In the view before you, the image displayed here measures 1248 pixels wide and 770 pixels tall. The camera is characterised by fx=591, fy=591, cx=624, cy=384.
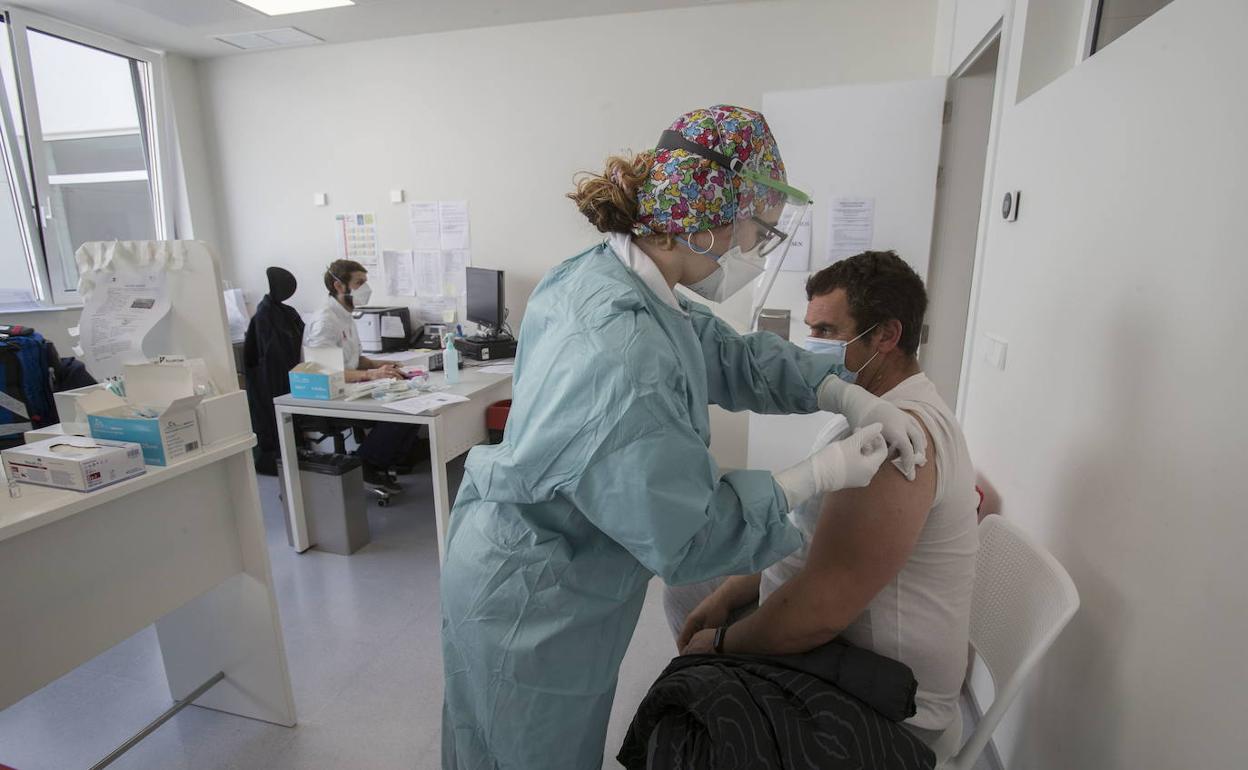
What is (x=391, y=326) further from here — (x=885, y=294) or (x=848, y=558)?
(x=848, y=558)

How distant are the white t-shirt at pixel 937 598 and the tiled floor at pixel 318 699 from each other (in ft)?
3.12

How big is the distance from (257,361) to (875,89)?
134 inches

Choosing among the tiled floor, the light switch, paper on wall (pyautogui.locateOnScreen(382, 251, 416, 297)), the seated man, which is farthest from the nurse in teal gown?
paper on wall (pyautogui.locateOnScreen(382, 251, 416, 297))

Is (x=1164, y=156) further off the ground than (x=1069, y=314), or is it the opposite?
(x=1164, y=156)

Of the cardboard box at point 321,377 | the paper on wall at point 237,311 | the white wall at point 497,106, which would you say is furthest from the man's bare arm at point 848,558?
the paper on wall at point 237,311

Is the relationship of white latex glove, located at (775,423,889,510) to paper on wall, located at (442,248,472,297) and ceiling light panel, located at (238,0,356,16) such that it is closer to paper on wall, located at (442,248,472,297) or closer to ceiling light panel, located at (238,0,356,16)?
paper on wall, located at (442,248,472,297)

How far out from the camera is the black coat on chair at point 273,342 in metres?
3.14

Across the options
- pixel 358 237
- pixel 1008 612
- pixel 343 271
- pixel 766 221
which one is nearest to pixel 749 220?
pixel 766 221

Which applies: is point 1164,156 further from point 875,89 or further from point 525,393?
point 875,89

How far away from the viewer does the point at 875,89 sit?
256 cm

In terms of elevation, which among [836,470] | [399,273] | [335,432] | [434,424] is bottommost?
[335,432]

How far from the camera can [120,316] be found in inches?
58.9

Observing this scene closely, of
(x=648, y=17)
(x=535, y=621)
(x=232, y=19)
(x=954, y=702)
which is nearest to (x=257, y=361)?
(x=232, y=19)

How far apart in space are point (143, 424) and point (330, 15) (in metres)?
2.89
